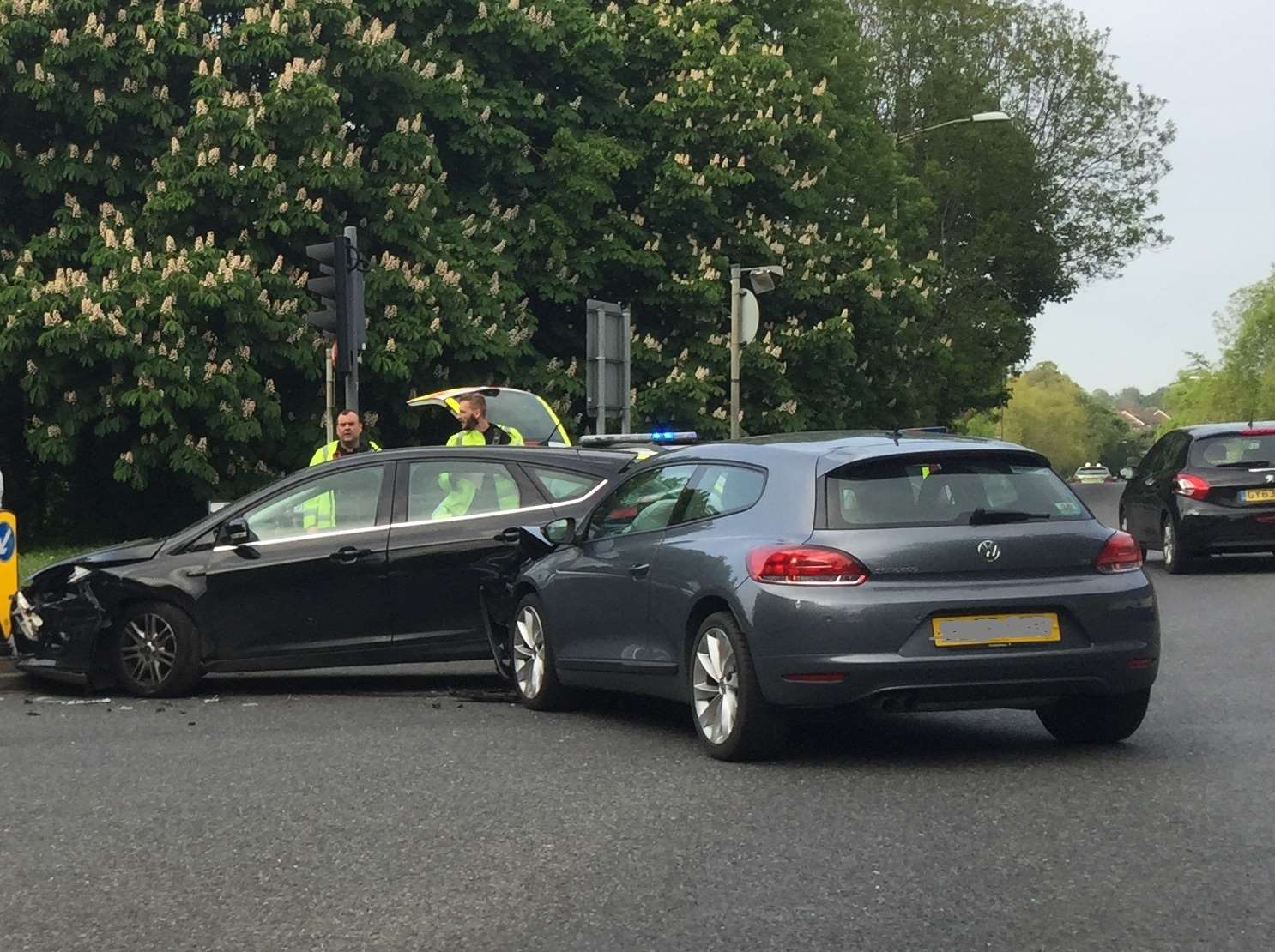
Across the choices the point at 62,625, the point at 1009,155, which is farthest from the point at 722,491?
the point at 1009,155

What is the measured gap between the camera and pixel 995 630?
9.02m

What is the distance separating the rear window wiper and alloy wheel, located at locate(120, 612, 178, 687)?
5286 millimetres

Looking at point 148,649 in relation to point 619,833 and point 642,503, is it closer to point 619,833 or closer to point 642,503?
point 642,503

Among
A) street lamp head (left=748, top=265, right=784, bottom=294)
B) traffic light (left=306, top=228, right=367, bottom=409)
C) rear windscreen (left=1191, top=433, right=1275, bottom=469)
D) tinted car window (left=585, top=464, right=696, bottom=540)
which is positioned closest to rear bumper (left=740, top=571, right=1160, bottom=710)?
tinted car window (left=585, top=464, right=696, bottom=540)

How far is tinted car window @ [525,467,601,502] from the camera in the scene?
12.8m

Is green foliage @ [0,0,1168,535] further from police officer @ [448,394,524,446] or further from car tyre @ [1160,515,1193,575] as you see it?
police officer @ [448,394,524,446]

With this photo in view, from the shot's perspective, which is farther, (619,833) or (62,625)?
(62,625)

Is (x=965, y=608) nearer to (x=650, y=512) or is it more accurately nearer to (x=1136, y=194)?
(x=650, y=512)

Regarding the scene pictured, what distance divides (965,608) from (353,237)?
392 inches

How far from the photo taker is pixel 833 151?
3559 cm

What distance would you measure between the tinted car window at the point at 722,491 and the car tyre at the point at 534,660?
62.2 inches

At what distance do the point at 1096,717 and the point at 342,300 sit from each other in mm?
9199

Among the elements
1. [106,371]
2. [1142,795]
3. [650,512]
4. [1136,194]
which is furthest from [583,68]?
[1136,194]

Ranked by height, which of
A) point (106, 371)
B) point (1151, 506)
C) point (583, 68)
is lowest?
point (1151, 506)
